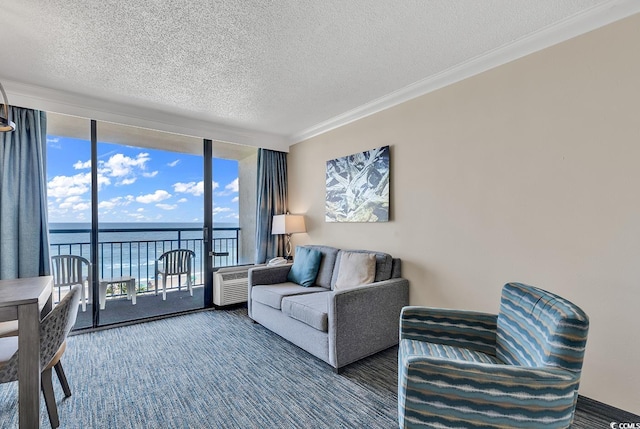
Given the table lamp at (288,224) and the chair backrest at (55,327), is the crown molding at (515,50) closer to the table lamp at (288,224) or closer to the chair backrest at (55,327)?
the table lamp at (288,224)

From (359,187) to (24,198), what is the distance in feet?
11.4

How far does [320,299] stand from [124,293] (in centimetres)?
341

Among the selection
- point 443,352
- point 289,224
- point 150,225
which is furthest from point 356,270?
point 150,225

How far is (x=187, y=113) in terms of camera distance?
3.60 metres

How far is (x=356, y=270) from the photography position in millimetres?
2939

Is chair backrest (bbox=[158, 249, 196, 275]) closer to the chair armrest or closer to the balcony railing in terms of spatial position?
the balcony railing

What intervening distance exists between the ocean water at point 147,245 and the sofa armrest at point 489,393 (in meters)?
3.54

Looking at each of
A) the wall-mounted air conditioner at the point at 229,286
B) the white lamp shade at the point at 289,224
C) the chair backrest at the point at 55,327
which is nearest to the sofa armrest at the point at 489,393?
the chair backrest at the point at 55,327

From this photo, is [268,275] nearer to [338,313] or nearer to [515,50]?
[338,313]

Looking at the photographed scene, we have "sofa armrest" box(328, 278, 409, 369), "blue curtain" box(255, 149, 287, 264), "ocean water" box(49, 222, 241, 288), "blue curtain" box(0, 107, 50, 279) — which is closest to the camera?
"sofa armrest" box(328, 278, 409, 369)

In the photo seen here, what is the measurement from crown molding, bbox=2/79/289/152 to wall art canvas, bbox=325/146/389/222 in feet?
4.62

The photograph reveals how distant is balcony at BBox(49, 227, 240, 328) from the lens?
3613 millimetres

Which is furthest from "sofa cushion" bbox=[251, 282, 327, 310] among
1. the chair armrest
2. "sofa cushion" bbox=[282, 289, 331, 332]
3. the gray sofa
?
the chair armrest

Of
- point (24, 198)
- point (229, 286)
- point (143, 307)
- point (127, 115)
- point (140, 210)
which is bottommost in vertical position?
point (143, 307)
